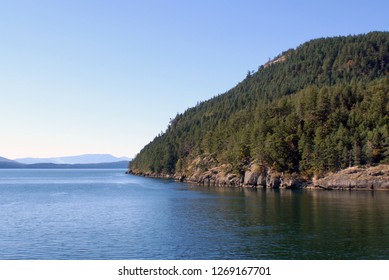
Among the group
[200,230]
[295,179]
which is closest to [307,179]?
[295,179]

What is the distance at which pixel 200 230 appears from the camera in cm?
6638

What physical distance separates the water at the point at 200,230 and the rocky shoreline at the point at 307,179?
31.5 metres

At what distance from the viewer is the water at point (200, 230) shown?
51.5 metres

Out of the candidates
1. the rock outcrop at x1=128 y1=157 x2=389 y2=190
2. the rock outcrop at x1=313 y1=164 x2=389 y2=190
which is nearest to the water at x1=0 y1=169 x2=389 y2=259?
the rock outcrop at x1=313 y1=164 x2=389 y2=190

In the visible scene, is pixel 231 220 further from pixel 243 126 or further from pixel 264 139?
pixel 243 126

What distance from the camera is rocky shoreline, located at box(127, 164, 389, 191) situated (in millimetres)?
132000

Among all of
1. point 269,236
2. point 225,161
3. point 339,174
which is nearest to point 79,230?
point 269,236

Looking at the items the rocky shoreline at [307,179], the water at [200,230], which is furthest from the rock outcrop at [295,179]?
the water at [200,230]

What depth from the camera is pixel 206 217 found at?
8031cm

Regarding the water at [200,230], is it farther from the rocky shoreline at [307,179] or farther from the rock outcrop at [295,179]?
the rock outcrop at [295,179]

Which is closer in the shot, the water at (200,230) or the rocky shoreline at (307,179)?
the water at (200,230)

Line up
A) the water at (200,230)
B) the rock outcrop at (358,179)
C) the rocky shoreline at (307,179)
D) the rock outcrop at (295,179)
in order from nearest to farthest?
the water at (200,230), the rock outcrop at (358,179), the rocky shoreline at (307,179), the rock outcrop at (295,179)
